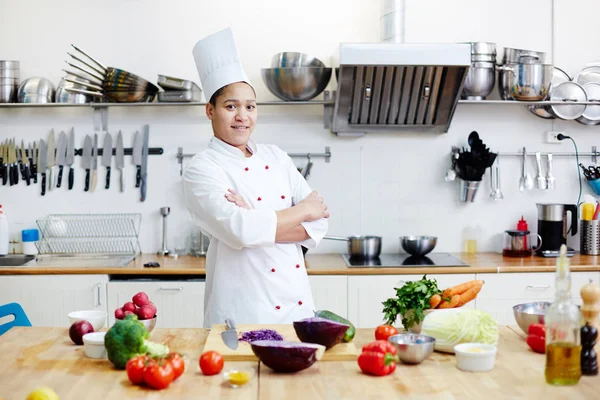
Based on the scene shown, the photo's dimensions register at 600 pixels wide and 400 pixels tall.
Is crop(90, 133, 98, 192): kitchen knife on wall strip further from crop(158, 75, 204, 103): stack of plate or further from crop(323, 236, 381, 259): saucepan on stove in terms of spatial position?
crop(323, 236, 381, 259): saucepan on stove

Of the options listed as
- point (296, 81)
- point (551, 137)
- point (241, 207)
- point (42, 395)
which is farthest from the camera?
point (551, 137)

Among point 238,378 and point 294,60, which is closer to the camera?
point 238,378

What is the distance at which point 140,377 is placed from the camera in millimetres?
2053

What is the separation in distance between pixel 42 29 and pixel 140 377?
344cm

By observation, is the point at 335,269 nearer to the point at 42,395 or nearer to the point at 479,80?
the point at 479,80

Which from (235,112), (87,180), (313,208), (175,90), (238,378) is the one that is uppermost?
(175,90)

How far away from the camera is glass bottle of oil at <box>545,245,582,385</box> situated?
1.96 meters

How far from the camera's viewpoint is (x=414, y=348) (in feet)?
7.25

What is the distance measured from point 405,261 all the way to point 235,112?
6.43 ft

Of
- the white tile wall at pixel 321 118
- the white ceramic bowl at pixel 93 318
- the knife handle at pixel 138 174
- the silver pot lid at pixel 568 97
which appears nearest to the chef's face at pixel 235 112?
the white ceramic bowl at pixel 93 318

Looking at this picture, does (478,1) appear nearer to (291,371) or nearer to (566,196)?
A: (566,196)

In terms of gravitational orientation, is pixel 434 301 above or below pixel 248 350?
above

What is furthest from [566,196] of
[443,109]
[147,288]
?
[147,288]

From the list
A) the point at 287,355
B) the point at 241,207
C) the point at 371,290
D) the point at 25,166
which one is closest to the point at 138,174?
the point at 25,166
